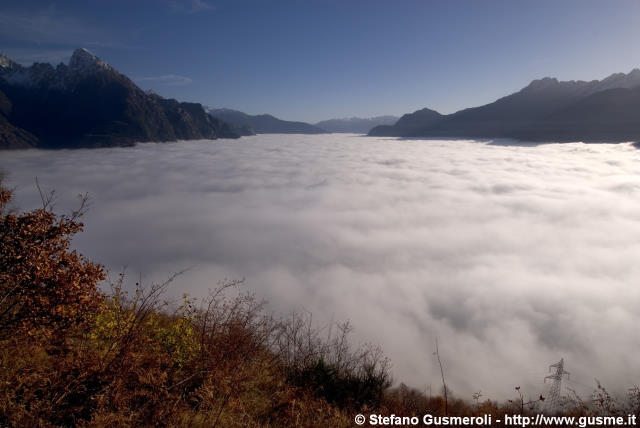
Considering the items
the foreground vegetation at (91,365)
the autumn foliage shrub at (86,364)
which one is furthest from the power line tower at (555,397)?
the autumn foliage shrub at (86,364)

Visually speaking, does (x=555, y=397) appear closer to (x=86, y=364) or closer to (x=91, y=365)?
(x=91, y=365)

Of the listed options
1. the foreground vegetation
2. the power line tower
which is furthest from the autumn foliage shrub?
the power line tower

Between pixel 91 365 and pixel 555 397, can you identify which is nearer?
pixel 91 365

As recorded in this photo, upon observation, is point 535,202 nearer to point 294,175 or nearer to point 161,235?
point 294,175

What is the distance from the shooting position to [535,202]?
→ 5005 inches

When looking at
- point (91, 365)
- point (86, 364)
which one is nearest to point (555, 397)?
point (91, 365)

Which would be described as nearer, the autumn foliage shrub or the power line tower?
the autumn foliage shrub

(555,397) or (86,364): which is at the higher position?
(86,364)

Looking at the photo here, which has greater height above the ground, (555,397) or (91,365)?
(91,365)

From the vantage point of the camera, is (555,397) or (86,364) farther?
(555,397)

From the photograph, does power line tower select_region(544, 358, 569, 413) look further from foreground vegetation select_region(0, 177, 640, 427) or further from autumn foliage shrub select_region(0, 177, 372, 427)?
autumn foliage shrub select_region(0, 177, 372, 427)

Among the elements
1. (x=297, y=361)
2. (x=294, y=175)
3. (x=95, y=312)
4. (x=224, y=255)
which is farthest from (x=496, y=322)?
(x=294, y=175)

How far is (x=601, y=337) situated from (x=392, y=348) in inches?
1174

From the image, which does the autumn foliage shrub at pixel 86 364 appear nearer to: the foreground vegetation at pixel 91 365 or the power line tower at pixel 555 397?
the foreground vegetation at pixel 91 365
